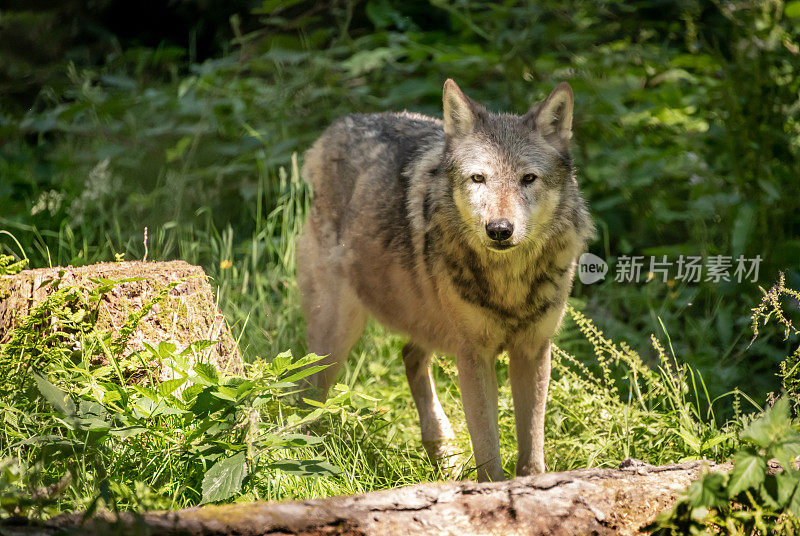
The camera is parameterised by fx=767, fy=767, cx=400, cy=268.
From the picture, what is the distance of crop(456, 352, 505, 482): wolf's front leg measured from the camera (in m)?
3.50

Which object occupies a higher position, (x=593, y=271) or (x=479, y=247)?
(x=479, y=247)

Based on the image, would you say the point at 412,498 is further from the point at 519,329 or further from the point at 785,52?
the point at 785,52

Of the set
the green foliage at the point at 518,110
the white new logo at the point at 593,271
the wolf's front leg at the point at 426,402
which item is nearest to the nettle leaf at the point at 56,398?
the wolf's front leg at the point at 426,402

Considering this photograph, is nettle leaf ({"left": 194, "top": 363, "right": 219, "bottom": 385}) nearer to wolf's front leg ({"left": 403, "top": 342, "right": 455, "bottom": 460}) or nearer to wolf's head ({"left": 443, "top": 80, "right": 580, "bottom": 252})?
wolf's head ({"left": 443, "top": 80, "right": 580, "bottom": 252})

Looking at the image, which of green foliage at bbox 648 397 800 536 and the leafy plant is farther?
the leafy plant

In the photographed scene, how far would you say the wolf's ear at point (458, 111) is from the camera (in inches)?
141

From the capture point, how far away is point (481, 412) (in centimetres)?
354

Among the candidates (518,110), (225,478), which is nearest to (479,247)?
(225,478)

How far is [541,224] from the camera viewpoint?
3451 millimetres

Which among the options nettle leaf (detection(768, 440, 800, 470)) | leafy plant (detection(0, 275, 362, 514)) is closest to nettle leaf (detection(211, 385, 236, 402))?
leafy plant (detection(0, 275, 362, 514))

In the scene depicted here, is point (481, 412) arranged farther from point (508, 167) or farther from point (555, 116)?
point (555, 116)

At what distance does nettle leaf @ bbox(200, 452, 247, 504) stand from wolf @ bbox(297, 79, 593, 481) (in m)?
1.19

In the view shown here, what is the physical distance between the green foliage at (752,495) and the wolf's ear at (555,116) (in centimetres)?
163

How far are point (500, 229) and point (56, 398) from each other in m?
1.84
